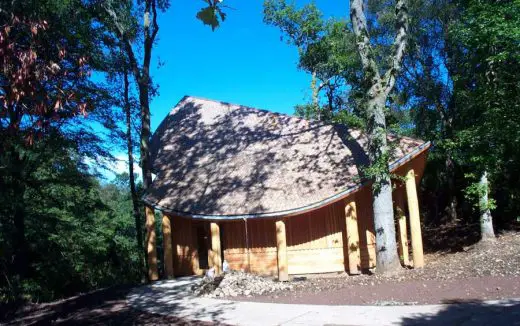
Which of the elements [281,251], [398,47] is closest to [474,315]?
[281,251]

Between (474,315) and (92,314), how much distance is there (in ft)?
27.4

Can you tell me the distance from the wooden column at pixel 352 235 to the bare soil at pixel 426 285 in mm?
426

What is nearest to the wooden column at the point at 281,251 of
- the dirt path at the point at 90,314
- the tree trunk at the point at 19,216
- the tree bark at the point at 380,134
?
the tree bark at the point at 380,134

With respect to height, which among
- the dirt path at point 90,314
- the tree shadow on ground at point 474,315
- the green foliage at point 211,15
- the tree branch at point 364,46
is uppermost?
the tree branch at point 364,46

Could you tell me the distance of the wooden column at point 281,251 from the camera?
13.6 metres

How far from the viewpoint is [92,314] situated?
35.2 feet

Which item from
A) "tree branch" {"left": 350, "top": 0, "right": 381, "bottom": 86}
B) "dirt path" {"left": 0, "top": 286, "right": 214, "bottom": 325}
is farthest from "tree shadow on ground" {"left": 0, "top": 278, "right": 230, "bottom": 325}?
"tree branch" {"left": 350, "top": 0, "right": 381, "bottom": 86}

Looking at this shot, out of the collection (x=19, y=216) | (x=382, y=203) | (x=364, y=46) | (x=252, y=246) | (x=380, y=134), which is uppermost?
(x=364, y=46)

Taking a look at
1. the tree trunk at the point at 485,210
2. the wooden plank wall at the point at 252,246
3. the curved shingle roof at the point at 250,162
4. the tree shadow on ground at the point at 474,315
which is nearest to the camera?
the tree shadow on ground at the point at 474,315

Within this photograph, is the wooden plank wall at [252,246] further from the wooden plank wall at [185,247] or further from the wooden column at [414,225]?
the wooden column at [414,225]

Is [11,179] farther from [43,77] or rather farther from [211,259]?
[43,77]

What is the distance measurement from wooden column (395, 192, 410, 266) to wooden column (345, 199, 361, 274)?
2.18 m

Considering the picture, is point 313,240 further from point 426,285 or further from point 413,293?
point 413,293

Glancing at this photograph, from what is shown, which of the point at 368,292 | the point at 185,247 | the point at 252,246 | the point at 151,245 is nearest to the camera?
the point at 368,292
